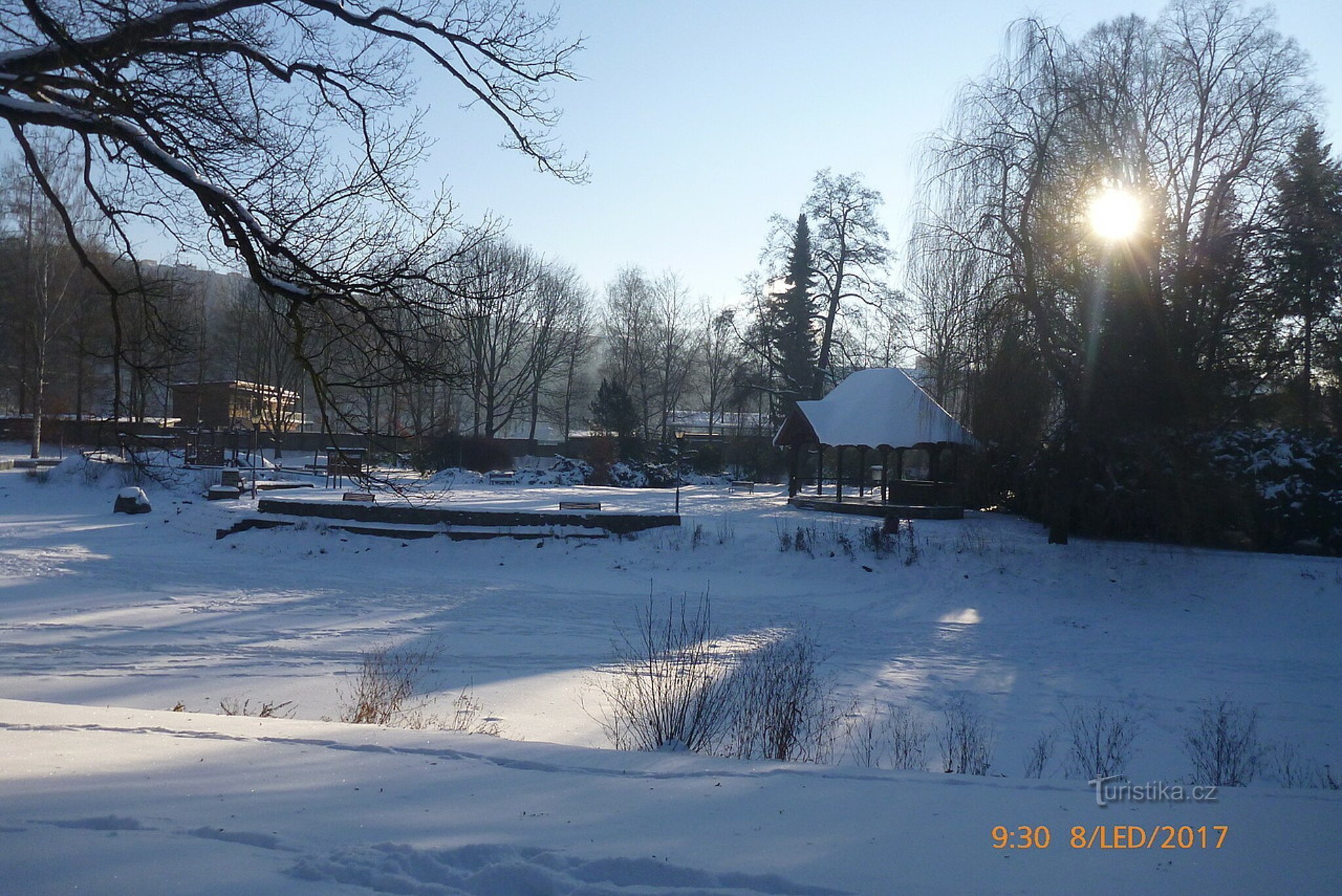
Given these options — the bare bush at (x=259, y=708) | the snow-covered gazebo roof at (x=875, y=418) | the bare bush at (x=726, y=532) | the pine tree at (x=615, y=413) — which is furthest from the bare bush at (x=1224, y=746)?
the pine tree at (x=615, y=413)

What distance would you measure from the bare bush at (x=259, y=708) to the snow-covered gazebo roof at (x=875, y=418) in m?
18.8

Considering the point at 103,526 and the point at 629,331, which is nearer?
the point at 103,526

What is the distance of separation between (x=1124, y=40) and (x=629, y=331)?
148ft

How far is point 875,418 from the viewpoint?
91.5ft

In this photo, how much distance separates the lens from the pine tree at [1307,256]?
844 inches

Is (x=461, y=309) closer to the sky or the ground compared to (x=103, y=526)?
closer to the sky

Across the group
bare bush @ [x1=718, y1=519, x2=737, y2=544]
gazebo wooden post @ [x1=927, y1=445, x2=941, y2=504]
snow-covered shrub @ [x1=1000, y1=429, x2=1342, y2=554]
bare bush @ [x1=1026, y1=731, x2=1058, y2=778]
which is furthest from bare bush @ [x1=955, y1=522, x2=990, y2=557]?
bare bush @ [x1=1026, y1=731, x2=1058, y2=778]

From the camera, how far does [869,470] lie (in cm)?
4234

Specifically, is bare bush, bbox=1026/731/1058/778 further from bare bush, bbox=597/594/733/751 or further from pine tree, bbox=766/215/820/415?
pine tree, bbox=766/215/820/415

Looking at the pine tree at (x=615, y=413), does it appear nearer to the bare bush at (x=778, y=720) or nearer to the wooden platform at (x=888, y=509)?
the wooden platform at (x=888, y=509)

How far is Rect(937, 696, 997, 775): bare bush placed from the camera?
8.42m

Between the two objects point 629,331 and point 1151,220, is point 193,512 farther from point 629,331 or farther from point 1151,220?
point 629,331

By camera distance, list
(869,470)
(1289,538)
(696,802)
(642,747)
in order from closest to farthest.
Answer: (696,802), (642,747), (1289,538), (869,470)

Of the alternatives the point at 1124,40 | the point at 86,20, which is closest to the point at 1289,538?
the point at 1124,40
